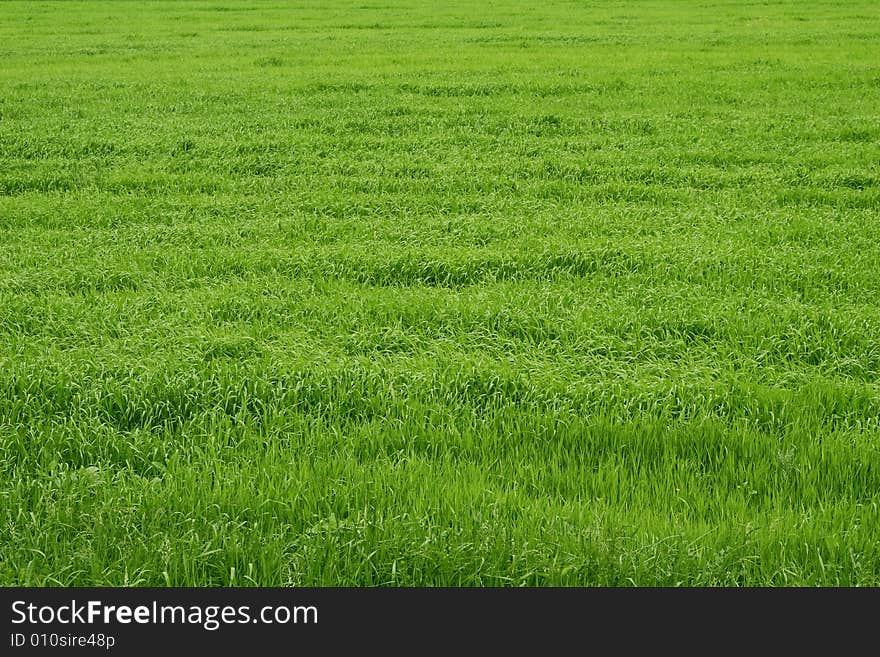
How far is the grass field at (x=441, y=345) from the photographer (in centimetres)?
372

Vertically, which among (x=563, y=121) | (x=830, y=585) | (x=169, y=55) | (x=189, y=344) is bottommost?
(x=830, y=585)

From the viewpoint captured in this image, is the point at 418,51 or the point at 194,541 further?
the point at 418,51

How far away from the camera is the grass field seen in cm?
372

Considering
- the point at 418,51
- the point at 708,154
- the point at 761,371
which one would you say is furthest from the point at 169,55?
the point at 761,371

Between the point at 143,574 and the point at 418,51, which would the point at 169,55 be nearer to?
the point at 418,51

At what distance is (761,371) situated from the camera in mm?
5258

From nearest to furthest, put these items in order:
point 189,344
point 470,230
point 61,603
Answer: point 61,603, point 189,344, point 470,230

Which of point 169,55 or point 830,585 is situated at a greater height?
point 169,55

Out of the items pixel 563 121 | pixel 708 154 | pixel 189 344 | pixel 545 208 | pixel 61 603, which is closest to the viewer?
pixel 61 603

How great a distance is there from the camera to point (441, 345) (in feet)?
18.5

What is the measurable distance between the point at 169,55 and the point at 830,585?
20071 mm

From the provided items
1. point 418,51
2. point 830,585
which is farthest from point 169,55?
point 830,585

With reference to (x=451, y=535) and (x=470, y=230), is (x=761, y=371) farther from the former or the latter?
(x=470, y=230)

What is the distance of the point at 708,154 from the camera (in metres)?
10.6
